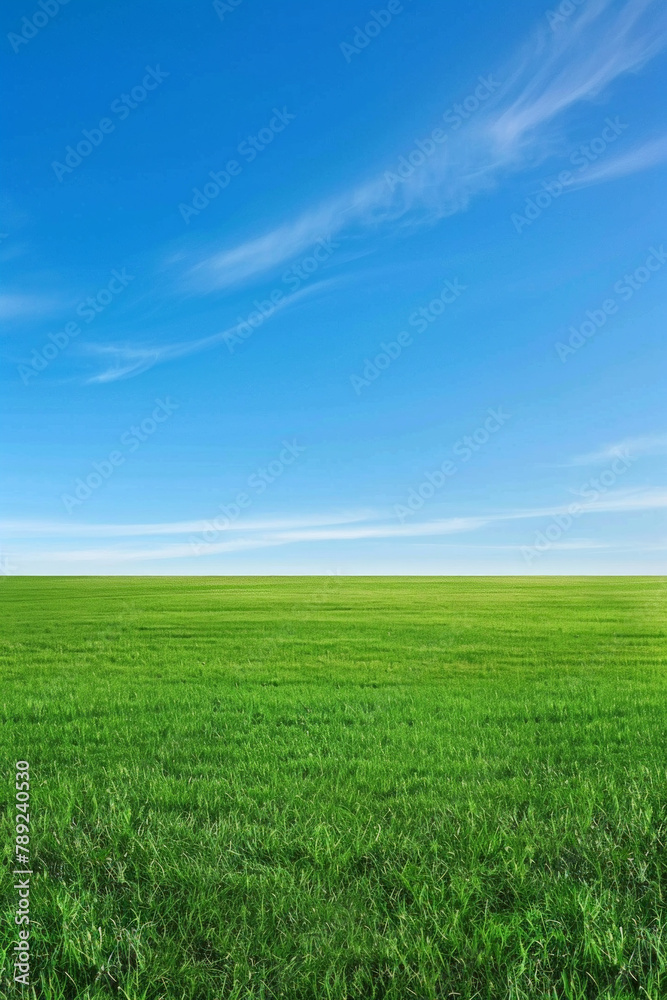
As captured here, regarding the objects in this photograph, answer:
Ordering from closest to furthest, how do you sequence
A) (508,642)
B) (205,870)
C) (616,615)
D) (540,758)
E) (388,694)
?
1. (205,870)
2. (540,758)
3. (388,694)
4. (508,642)
5. (616,615)

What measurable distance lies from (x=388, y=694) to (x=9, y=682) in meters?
8.37

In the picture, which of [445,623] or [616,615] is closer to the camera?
[445,623]

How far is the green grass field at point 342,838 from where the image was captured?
3.64 meters

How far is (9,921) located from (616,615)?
26863 millimetres

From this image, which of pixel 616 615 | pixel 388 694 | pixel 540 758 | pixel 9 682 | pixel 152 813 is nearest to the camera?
pixel 152 813

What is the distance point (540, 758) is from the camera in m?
7.38

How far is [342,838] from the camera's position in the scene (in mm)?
5012

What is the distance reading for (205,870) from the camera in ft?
14.9

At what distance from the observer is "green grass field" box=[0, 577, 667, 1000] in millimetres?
3645

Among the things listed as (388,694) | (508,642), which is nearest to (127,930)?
(388,694)

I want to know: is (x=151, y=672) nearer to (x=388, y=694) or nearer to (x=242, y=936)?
(x=388, y=694)

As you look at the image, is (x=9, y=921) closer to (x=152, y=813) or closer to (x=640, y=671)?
(x=152, y=813)

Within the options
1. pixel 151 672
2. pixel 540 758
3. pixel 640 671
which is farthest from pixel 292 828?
pixel 640 671

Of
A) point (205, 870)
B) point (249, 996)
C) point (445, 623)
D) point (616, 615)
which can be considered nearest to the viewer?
point (249, 996)
